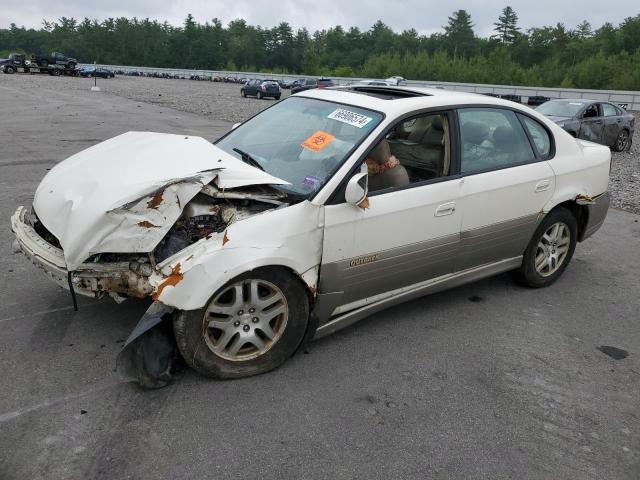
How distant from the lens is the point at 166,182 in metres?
3.19

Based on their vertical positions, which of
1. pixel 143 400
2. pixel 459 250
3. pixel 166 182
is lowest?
pixel 143 400

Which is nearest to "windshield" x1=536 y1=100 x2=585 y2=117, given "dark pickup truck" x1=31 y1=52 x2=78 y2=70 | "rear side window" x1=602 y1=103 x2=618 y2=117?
"rear side window" x1=602 y1=103 x2=618 y2=117

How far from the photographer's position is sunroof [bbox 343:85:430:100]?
163 inches

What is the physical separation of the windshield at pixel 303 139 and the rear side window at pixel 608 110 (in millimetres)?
12859

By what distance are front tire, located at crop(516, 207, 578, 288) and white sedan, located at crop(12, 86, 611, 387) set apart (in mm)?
29

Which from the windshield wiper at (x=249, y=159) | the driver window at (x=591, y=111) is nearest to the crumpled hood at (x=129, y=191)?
the windshield wiper at (x=249, y=159)

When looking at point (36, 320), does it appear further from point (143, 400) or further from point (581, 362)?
point (581, 362)

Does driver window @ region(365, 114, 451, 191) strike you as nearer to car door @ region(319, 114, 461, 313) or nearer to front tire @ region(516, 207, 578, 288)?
car door @ region(319, 114, 461, 313)

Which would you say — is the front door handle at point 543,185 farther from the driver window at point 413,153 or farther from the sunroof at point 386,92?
the sunroof at point 386,92

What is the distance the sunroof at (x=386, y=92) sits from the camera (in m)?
4.15

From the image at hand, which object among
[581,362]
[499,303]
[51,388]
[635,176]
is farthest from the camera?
[635,176]

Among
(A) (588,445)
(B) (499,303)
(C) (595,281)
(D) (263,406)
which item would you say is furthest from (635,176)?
(D) (263,406)

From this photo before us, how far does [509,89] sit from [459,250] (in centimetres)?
4629

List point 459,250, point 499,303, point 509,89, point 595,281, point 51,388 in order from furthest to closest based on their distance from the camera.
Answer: point 509,89 < point 595,281 < point 499,303 < point 459,250 < point 51,388
